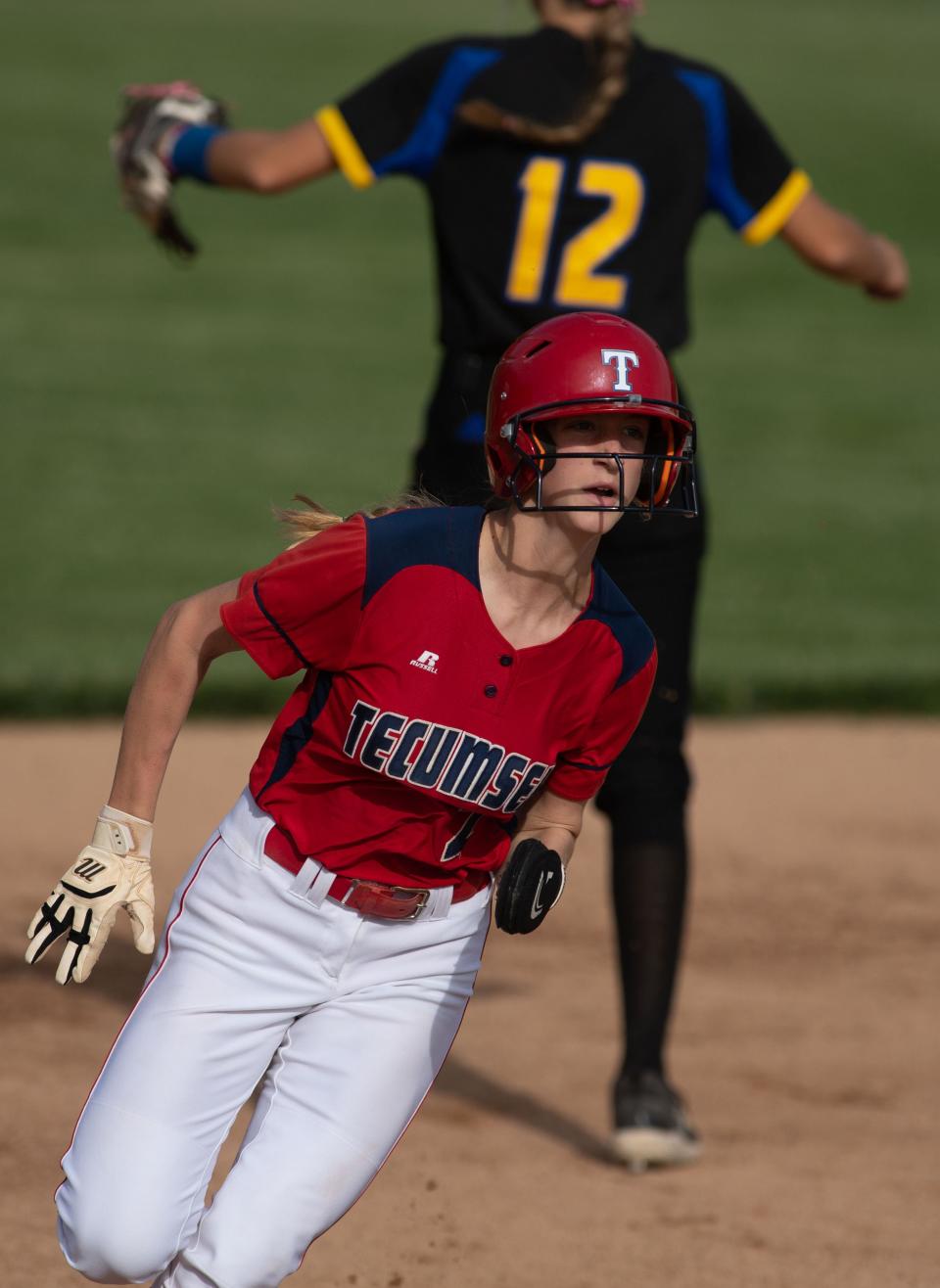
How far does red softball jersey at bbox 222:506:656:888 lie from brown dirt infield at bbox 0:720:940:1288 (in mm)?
1155

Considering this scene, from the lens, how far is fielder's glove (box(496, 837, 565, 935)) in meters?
2.96

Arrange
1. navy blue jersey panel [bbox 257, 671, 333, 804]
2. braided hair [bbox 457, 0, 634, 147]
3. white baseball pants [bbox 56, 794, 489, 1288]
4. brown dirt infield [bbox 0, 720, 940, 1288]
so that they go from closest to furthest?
white baseball pants [bbox 56, 794, 489, 1288] < navy blue jersey panel [bbox 257, 671, 333, 804] < brown dirt infield [bbox 0, 720, 940, 1288] < braided hair [bbox 457, 0, 634, 147]

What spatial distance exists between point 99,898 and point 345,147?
81.4 inches

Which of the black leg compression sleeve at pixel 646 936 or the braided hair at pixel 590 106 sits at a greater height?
the braided hair at pixel 590 106

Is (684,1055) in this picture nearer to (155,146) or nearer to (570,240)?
(570,240)

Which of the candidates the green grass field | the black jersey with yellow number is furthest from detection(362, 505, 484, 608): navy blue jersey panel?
the green grass field

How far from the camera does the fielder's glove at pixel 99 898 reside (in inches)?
118

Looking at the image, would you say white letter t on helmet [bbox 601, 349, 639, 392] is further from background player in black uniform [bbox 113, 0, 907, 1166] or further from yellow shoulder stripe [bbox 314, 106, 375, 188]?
yellow shoulder stripe [bbox 314, 106, 375, 188]

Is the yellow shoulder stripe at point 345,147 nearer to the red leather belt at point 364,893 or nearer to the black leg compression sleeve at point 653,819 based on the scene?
the black leg compression sleeve at point 653,819

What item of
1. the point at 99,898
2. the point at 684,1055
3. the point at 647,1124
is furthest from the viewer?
the point at 684,1055

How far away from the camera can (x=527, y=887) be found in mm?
2980

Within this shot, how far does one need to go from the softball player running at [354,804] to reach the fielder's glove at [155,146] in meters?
1.82

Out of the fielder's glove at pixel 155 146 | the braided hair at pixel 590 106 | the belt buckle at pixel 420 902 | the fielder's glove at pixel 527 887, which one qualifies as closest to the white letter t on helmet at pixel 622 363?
the fielder's glove at pixel 527 887

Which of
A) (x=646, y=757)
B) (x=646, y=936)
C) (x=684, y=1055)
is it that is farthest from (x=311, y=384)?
(x=646, y=936)
